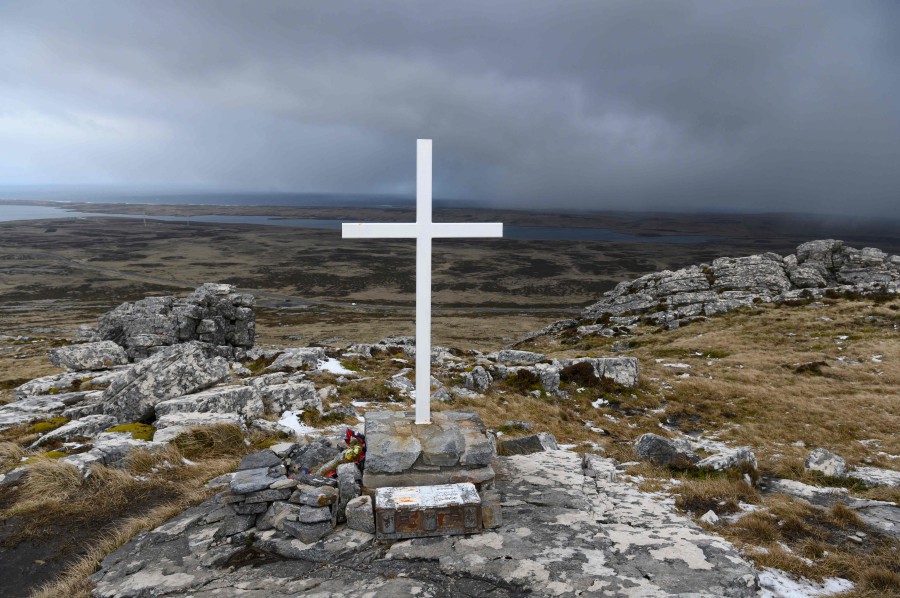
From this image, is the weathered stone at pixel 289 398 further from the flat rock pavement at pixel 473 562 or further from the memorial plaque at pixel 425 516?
the memorial plaque at pixel 425 516

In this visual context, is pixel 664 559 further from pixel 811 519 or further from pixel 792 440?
pixel 792 440

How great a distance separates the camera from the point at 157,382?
1368 cm

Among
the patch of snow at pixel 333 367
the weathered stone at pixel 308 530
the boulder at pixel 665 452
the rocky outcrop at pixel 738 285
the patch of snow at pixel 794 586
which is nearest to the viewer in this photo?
the patch of snow at pixel 794 586

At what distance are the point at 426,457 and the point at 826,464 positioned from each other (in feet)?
31.7

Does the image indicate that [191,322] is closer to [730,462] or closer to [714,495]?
[730,462]

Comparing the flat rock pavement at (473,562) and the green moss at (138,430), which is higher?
the flat rock pavement at (473,562)

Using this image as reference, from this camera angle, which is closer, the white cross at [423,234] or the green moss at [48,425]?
the white cross at [423,234]

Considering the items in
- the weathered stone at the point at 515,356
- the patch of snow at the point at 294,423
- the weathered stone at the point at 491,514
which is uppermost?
the weathered stone at the point at 491,514

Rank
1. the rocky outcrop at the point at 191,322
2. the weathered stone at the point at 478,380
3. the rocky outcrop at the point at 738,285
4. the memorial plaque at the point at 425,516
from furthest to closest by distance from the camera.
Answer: the rocky outcrop at the point at 738,285
the rocky outcrop at the point at 191,322
the weathered stone at the point at 478,380
the memorial plaque at the point at 425,516

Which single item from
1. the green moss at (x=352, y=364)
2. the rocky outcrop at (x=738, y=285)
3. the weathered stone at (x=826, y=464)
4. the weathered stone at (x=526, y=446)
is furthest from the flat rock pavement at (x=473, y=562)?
the rocky outcrop at (x=738, y=285)

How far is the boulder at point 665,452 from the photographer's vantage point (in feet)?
36.1

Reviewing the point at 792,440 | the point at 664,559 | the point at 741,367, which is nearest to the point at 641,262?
the point at 741,367

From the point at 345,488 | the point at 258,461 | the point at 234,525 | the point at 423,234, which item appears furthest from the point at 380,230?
the point at 234,525

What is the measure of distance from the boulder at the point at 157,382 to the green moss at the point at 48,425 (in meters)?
1.08
